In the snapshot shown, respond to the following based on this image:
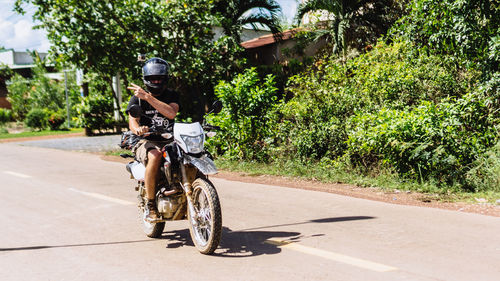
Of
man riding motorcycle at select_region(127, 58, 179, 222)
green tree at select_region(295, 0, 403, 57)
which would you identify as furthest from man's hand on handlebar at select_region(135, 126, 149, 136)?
green tree at select_region(295, 0, 403, 57)

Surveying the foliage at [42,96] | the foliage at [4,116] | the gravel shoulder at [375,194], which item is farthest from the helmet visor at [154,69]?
the foliage at [4,116]

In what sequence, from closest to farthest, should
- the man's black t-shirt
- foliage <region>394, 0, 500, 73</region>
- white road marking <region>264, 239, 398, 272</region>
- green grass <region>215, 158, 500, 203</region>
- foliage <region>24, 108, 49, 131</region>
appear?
white road marking <region>264, 239, 398, 272</region>
the man's black t-shirt
green grass <region>215, 158, 500, 203</region>
foliage <region>394, 0, 500, 73</region>
foliage <region>24, 108, 49, 131</region>

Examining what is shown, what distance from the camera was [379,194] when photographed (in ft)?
30.0

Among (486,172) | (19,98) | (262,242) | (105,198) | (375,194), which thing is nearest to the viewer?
(262,242)

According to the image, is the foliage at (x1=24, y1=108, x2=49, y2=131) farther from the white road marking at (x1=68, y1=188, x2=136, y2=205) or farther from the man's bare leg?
the man's bare leg

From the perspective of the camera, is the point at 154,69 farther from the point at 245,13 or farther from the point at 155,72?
the point at 245,13

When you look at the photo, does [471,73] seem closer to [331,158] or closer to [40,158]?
[331,158]

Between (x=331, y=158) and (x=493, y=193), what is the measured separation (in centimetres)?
407

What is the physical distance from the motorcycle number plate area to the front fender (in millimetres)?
809

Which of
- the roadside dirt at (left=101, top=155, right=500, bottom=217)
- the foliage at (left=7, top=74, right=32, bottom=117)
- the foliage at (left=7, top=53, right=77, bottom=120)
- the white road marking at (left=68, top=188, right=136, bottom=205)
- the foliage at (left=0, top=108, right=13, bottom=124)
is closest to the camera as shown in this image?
the roadside dirt at (left=101, top=155, right=500, bottom=217)

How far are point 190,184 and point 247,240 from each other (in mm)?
1020

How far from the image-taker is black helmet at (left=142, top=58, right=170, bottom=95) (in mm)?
6055

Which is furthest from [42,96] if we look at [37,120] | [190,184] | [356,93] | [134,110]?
[190,184]

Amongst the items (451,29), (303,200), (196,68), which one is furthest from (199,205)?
(196,68)
